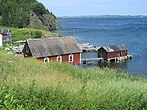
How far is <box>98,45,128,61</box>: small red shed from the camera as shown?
2954 inches

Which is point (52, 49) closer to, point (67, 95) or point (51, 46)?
point (51, 46)

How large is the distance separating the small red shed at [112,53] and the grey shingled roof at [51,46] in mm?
21811

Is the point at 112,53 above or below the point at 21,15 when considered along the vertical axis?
below

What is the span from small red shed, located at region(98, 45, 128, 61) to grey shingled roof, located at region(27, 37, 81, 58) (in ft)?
71.6

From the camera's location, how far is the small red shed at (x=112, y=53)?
75.0 meters

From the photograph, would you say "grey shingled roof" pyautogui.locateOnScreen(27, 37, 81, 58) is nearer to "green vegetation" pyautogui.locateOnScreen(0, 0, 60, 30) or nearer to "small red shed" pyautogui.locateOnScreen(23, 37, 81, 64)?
"small red shed" pyautogui.locateOnScreen(23, 37, 81, 64)

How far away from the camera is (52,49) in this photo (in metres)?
51.6

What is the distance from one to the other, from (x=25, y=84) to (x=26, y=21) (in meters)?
136

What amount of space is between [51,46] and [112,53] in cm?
2662

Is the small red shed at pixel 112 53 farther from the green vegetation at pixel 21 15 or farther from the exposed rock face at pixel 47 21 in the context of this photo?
the exposed rock face at pixel 47 21

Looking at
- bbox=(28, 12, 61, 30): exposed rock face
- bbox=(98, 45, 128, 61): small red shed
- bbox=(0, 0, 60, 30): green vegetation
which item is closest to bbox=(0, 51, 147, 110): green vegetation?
bbox=(98, 45, 128, 61): small red shed

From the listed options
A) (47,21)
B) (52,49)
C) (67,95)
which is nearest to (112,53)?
(52,49)

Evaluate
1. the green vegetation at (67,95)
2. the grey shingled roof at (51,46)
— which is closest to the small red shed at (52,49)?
the grey shingled roof at (51,46)

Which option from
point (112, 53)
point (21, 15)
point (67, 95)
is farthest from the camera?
point (21, 15)
